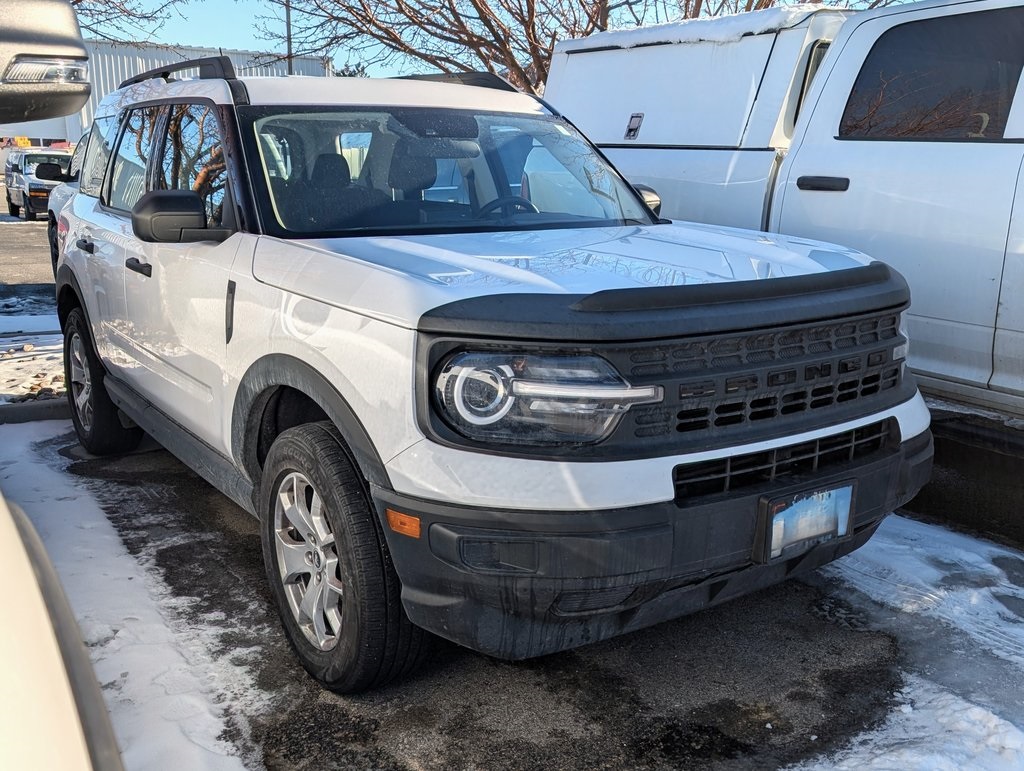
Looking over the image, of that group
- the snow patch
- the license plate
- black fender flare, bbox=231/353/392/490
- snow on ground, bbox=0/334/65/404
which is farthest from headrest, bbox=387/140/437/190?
snow on ground, bbox=0/334/65/404

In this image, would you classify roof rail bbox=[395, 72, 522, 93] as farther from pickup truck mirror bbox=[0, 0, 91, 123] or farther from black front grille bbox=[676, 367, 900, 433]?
pickup truck mirror bbox=[0, 0, 91, 123]

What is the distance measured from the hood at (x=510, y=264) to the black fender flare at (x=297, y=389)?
23 cm

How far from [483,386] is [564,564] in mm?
472

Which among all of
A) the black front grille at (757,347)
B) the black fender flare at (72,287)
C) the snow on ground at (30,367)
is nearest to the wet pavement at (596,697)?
the black front grille at (757,347)

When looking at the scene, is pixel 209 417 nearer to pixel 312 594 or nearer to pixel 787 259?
pixel 312 594

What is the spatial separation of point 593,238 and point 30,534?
86.9 inches

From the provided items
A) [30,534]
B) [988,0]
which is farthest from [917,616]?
[30,534]

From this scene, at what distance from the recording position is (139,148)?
4.61 meters

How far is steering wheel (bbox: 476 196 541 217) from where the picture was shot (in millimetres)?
3773

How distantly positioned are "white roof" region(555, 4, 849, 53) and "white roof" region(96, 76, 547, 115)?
1366mm

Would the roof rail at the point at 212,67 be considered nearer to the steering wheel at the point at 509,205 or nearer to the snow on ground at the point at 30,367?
the steering wheel at the point at 509,205

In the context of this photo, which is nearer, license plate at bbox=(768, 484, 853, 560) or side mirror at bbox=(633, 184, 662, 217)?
license plate at bbox=(768, 484, 853, 560)

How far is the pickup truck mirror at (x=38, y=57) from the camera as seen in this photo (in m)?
1.56

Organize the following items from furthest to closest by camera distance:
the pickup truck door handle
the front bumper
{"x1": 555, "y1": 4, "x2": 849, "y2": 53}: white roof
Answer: {"x1": 555, "y1": 4, "x2": 849, "y2": 53}: white roof → the pickup truck door handle → the front bumper
